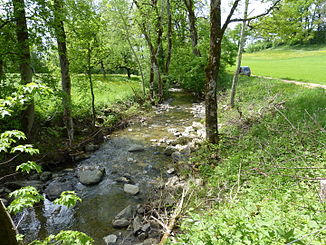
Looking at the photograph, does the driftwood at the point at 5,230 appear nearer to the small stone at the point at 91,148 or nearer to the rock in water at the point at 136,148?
the rock in water at the point at 136,148

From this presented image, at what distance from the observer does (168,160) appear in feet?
25.5

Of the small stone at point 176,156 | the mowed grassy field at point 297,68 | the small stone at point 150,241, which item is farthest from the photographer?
the mowed grassy field at point 297,68

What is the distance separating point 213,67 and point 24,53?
6.60m

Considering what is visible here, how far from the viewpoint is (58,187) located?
6242 millimetres

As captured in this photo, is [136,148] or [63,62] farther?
[136,148]

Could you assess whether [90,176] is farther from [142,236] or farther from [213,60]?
[213,60]

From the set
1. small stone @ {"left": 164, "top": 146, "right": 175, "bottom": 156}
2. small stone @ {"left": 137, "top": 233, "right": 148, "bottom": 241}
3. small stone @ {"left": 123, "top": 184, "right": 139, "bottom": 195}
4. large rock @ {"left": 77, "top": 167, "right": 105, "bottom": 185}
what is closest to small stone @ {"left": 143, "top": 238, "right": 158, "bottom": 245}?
small stone @ {"left": 137, "top": 233, "right": 148, "bottom": 241}

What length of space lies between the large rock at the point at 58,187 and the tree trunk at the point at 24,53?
2521 mm

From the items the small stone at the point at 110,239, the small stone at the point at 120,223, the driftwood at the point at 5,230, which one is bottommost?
the small stone at the point at 110,239

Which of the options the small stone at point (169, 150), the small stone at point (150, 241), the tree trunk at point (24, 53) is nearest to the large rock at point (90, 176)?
the small stone at point (169, 150)

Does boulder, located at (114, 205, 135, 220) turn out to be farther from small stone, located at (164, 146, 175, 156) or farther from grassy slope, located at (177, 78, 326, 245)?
small stone, located at (164, 146, 175, 156)

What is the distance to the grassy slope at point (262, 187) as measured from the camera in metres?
2.32

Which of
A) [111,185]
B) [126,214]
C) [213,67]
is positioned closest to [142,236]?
[126,214]

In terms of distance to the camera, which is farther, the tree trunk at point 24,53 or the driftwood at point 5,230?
A: the tree trunk at point 24,53
